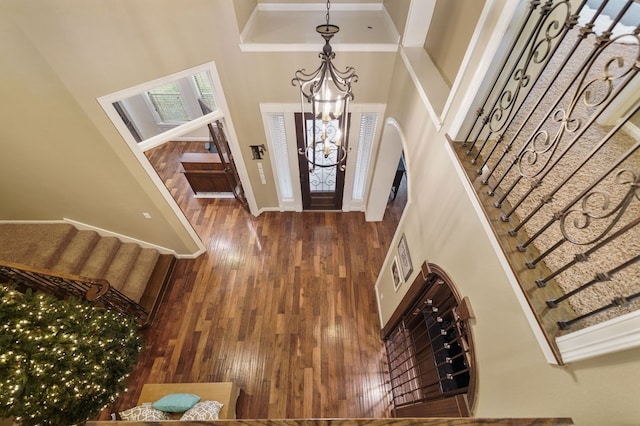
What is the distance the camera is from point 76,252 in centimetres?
382

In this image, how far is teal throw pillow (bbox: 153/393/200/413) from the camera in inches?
114

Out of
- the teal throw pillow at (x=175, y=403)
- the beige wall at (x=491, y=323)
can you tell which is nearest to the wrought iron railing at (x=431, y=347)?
the beige wall at (x=491, y=323)

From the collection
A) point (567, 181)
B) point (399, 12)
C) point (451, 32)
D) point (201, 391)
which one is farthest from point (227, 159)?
point (567, 181)

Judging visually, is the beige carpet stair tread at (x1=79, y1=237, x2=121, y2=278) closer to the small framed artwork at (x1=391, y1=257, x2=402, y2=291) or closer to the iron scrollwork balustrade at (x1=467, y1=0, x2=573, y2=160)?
the small framed artwork at (x1=391, y1=257, x2=402, y2=291)

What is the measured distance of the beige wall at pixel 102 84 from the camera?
225cm

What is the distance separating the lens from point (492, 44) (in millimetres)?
1561

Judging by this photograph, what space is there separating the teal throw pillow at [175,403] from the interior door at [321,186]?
11.2 ft

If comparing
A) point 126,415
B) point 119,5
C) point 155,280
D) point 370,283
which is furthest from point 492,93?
point 155,280

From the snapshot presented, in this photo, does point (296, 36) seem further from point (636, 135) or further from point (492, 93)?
point (636, 135)

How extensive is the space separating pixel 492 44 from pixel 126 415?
4279mm

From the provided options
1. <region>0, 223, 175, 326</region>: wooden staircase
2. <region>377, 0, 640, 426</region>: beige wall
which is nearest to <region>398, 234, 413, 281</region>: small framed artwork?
<region>377, 0, 640, 426</region>: beige wall

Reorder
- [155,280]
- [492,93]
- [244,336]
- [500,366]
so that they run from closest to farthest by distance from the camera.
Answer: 1. [500,366]
2. [492,93]
3. [244,336]
4. [155,280]

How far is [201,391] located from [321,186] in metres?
3.52

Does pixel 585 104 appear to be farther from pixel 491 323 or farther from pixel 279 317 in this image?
pixel 279 317
